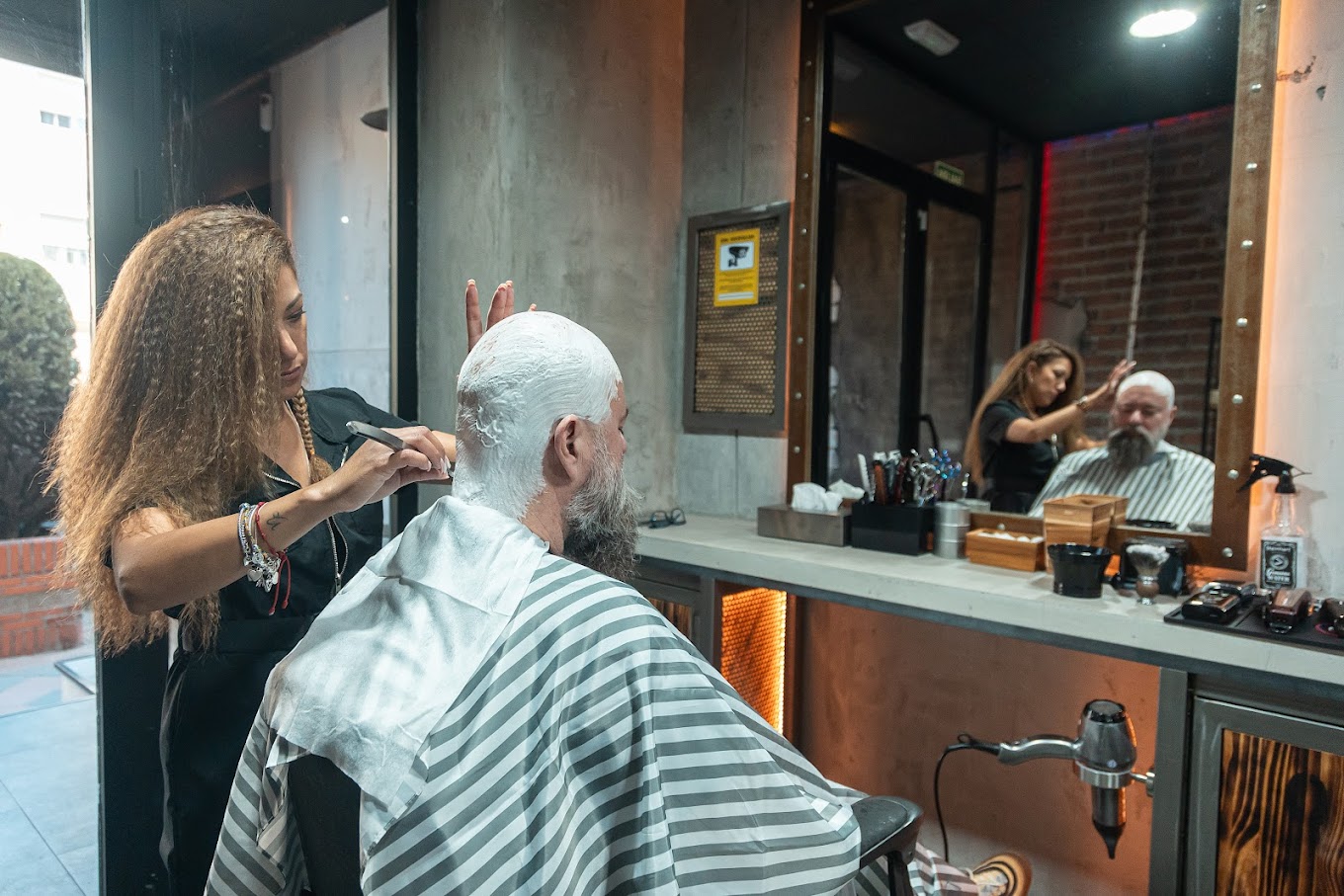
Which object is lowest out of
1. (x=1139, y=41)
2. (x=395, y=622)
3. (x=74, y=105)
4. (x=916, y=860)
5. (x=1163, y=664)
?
(x=916, y=860)

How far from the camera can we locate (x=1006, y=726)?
7.13ft

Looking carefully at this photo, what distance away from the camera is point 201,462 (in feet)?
4.22

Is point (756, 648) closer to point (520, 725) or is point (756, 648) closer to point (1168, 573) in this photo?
point (1168, 573)

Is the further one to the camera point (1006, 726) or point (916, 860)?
point (1006, 726)

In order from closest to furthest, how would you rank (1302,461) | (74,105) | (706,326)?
(1302,461)
(74,105)
(706,326)

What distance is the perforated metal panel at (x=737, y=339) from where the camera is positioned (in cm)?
250

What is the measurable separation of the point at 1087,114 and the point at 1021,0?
0.36m

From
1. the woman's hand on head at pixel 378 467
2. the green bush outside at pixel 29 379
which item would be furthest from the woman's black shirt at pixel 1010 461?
the green bush outside at pixel 29 379

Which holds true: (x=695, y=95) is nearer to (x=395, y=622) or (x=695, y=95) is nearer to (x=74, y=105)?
(x=74, y=105)

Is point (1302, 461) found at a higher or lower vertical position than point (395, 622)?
higher

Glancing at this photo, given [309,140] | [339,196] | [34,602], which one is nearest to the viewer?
[34,602]

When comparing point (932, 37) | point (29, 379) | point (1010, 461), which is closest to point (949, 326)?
point (1010, 461)

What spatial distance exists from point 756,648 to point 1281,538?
1.31m

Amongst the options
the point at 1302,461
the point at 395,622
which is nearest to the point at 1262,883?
the point at 1302,461
